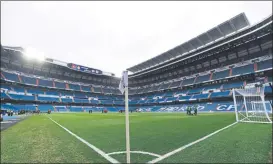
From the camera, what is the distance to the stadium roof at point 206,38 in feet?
139

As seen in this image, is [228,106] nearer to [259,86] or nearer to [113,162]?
[259,86]

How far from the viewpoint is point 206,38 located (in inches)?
1954

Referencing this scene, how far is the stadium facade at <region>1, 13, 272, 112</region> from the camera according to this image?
4284 cm

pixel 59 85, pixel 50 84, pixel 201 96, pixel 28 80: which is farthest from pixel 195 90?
pixel 28 80

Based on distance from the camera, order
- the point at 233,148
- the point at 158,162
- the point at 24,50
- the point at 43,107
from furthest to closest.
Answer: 1. the point at 43,107
2. the point at 24,50
3. the point at 233,148
4. the point at 158,162

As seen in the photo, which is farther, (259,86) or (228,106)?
(228,106)

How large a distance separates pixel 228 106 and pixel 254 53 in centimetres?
1694

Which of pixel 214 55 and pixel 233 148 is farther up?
pixel 214 55

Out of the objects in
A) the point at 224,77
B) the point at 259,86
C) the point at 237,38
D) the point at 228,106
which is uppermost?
the point at 237,38

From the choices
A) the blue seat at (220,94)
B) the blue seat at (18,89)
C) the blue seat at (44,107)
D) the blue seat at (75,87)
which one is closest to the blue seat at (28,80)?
the blue seat at (18,89)

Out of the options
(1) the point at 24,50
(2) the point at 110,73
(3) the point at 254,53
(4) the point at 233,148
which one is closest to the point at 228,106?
(3) the point at 254,53

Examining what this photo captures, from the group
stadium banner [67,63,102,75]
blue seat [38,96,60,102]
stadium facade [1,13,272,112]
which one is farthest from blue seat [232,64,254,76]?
blue seat [38,96,60,102]

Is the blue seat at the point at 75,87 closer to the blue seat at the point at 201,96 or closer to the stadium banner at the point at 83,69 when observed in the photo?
the stadium banner at the point at 83,69

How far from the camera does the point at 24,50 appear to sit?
51.9 m
